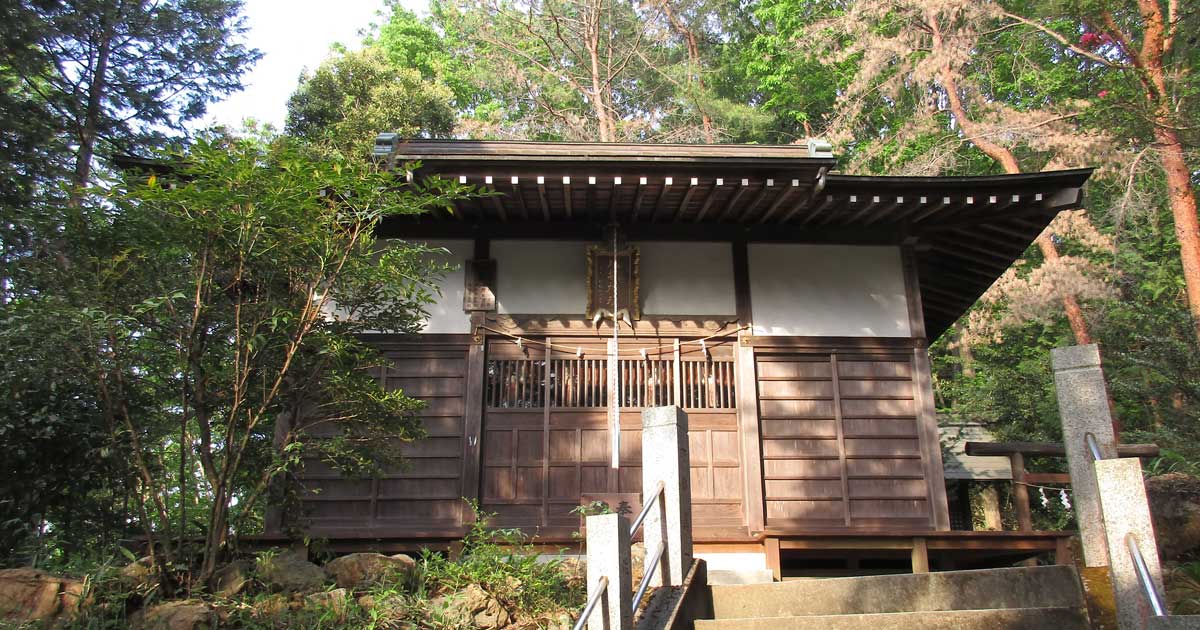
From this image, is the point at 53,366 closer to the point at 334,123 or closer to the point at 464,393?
the point at 464,393

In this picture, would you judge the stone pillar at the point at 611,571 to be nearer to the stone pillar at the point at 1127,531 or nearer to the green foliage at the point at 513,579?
the green foliage at the point at 513,579

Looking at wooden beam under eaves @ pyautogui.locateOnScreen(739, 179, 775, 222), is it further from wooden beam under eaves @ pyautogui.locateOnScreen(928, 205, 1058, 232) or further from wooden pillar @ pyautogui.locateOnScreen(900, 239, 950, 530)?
wooden beam under eaves @ pyautogui.locateOnScreen(928, 205, 1058, 232)

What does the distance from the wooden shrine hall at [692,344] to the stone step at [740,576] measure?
146 millimetres

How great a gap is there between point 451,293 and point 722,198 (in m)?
3.17

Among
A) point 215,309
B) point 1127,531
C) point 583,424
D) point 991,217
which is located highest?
point 991,217

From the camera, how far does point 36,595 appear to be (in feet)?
17.5

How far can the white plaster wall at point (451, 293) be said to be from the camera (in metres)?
8.94

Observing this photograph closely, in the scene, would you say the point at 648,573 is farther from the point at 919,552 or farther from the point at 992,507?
the point at 992,507

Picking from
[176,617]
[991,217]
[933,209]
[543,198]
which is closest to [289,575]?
[176,617]

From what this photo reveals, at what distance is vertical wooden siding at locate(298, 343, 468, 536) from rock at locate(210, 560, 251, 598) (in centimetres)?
211

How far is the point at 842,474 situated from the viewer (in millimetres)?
8547

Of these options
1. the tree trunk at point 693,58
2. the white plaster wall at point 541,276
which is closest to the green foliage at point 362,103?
the tree trunk at point 693,58

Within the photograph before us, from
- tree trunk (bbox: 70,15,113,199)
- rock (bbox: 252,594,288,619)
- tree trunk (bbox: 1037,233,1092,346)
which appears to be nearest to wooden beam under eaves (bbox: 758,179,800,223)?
rock (bbox: 252,594,288,619)

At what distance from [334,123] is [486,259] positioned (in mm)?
9811
